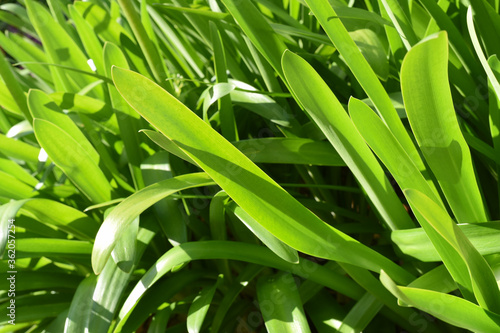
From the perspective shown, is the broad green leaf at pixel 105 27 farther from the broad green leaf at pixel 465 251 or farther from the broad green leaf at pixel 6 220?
the broad green leaf at pixel 465 251

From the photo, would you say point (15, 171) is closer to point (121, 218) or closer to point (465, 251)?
point (121, 218)

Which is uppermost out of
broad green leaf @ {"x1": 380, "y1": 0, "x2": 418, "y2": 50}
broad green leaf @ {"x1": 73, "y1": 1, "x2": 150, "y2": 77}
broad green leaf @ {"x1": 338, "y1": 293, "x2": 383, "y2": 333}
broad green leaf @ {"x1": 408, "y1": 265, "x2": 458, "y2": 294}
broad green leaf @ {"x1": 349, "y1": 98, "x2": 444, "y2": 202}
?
broad green leaf @ {"x1": 380, "y1": 0, "x2": 418, "y2": 50}

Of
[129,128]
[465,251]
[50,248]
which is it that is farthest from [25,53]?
[465,251]

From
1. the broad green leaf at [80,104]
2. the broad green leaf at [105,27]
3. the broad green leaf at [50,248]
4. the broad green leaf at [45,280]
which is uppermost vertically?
the broad green leaf at [105,27]

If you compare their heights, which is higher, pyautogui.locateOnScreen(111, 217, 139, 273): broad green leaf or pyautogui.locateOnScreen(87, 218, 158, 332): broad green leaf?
pyautogui.locateOnScreen(111, 217, 139, 273): broad green leaf

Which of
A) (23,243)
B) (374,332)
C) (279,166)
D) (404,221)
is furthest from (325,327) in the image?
(23,243)

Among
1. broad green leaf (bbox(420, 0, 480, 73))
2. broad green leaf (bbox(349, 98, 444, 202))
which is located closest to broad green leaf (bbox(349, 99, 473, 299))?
broad green leaf (bbox(349, 98, 444, 202))

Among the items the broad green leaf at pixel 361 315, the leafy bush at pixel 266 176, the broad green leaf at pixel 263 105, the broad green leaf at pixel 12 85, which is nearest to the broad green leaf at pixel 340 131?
the leafy bush at pixel 266 176

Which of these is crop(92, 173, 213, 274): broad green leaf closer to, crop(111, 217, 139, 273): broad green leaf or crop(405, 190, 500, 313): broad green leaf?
crop(111, 217, 139, 273): broad green leaf

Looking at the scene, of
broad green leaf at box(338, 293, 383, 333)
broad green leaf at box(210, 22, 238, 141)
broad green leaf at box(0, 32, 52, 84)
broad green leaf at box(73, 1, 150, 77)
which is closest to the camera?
broad green leaf at box(338, 293, 383, 333)

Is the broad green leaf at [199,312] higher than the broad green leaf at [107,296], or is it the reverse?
the broad green leaf at [107,296]
